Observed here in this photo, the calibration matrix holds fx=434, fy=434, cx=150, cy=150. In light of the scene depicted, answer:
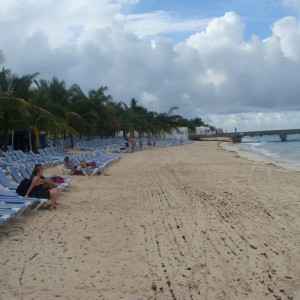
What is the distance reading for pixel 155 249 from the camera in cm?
499

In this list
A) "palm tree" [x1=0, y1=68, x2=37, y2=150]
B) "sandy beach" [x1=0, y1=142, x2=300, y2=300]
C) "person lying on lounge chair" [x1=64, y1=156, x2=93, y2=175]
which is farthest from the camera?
"palm tree" [x1=0, y1=68, x2=37, y2=150]

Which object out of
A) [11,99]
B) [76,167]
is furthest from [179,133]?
[76,167]

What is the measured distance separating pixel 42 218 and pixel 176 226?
81.0 inches

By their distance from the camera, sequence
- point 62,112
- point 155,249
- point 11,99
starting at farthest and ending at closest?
point 62,112, point 11,99, point 155,249

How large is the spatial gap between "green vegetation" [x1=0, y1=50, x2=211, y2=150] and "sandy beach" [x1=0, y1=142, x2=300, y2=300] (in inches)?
468

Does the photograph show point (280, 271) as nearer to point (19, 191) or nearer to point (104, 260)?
point (104, 260)

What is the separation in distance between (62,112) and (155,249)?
22409 millimetres

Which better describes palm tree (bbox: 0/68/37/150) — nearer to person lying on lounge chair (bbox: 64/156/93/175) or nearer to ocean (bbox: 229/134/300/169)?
person lying on lounge chair (bbox: 64/156/93/175)

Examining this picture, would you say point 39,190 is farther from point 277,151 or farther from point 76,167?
point 277,151

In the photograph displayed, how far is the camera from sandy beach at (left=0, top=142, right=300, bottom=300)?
12.4 ft

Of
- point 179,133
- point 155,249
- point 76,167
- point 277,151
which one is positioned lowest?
point 277,151

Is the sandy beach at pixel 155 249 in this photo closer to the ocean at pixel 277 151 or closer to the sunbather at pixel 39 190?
the sunbather at pixel 39 190

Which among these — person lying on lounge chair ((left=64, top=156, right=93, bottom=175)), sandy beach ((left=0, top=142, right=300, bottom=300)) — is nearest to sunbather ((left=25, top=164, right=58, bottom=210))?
sandy beach ((left=0, top=142, right=300, bottom=300))

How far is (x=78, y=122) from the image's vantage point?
110 ft
